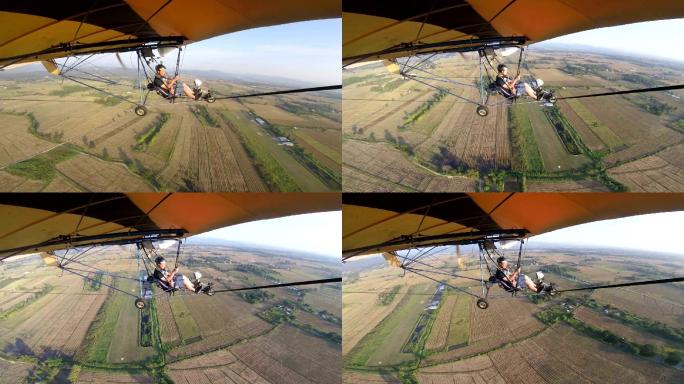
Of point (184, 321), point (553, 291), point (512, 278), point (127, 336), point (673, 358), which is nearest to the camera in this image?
point (512, 278)

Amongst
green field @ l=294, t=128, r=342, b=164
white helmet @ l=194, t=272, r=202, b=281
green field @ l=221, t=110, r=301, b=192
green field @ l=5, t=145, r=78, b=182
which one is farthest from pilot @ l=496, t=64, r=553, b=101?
green field @ l=5, t=145, r=78, b=182

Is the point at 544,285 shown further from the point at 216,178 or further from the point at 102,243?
the point at 102,243

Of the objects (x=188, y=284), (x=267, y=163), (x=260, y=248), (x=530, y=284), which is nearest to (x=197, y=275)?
(x=188, y=284)

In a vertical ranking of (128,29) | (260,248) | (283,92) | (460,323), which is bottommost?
(460,323)

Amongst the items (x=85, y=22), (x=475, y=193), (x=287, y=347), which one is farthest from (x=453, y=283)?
(x=85, y=22)

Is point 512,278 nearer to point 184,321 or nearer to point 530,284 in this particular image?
point 530,284

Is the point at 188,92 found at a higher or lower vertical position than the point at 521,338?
higher
